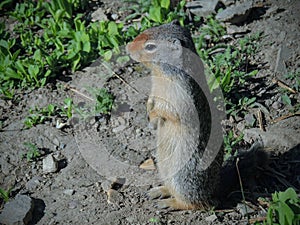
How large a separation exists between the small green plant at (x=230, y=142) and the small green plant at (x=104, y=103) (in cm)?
107

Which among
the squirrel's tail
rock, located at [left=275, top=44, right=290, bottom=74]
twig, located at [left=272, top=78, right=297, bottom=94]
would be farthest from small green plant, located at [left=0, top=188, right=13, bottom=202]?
rock, located at [left=275, top=44, right=290, bottom=74]

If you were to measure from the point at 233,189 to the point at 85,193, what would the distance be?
1.10 meters

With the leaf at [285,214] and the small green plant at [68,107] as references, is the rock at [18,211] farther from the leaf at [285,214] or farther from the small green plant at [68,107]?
the leaf at [285,214]

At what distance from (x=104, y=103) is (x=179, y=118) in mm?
1188

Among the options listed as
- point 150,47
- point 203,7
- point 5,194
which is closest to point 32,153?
point 5,194

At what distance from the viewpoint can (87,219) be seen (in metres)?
3.77

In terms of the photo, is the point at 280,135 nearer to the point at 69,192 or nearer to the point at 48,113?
the point at 69,192

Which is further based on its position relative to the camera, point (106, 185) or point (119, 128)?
point (119, 128)

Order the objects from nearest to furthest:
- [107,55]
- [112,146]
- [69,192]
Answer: [69,192]
[112,146]
[107,55]

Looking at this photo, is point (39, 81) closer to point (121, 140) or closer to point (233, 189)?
point (121, 140)

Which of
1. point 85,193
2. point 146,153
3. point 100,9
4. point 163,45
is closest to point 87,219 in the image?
point 85,193

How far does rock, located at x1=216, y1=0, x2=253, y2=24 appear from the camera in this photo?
5254mm

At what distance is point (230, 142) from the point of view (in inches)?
168

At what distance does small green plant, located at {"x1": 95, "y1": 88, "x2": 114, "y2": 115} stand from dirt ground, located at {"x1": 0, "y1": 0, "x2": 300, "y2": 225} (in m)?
0.06
